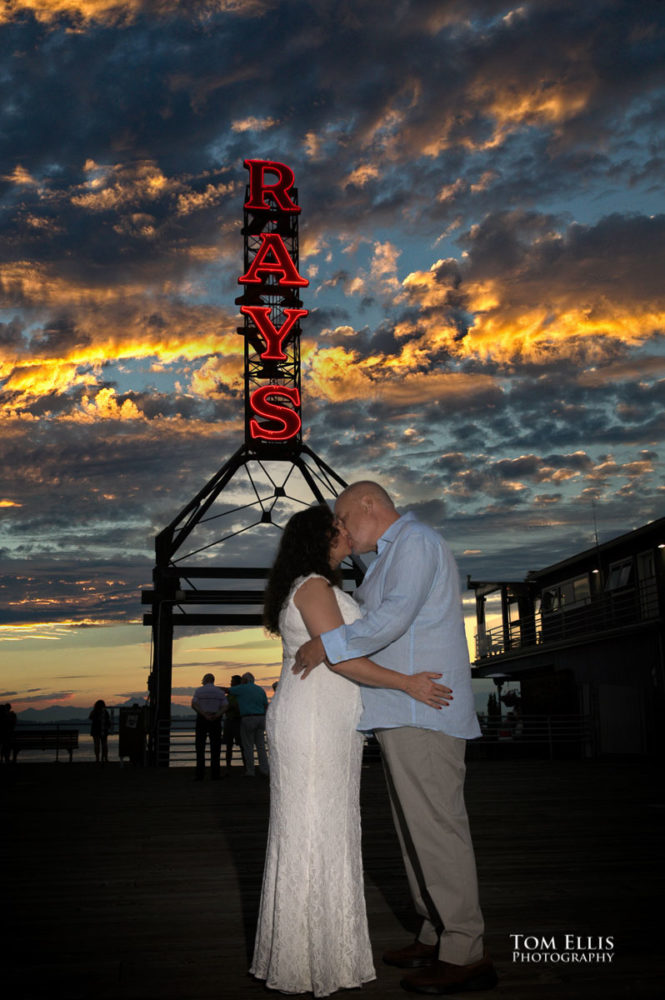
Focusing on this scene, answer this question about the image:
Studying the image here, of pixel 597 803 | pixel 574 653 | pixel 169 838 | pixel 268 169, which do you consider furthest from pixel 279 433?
pixel 169 838

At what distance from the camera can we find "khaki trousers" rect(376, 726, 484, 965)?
11.2 ft

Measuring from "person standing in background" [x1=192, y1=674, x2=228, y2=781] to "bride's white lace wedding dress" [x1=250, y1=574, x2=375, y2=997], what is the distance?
12408 mm

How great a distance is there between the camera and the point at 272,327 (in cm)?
2747

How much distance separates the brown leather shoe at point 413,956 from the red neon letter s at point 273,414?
74.9 feet

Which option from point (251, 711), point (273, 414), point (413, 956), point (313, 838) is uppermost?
point (273, 414)

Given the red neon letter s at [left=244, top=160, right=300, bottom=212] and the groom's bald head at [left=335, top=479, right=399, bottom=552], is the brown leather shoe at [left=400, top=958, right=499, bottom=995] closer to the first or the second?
the groom's bald head at [left=335, top=479, right=399, bottom=552]

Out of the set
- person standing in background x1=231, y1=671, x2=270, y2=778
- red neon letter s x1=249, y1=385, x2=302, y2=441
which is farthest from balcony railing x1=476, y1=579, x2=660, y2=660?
person standing in background x1=231, y1=671, x2=270, y2=778

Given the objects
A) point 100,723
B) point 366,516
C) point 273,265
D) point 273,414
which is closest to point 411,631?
point 366,516

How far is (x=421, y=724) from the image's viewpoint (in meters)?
3.49

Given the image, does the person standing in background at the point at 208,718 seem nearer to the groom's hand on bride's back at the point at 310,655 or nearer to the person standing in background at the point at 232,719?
the person standing in background at the point at 232,719

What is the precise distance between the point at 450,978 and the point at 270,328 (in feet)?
82.6

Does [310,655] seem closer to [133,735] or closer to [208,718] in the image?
[208,718]

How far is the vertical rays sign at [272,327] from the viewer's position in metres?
26.6

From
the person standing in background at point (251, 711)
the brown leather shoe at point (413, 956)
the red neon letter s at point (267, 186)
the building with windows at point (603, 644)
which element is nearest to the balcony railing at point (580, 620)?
the building with windows at point (603, 644)
